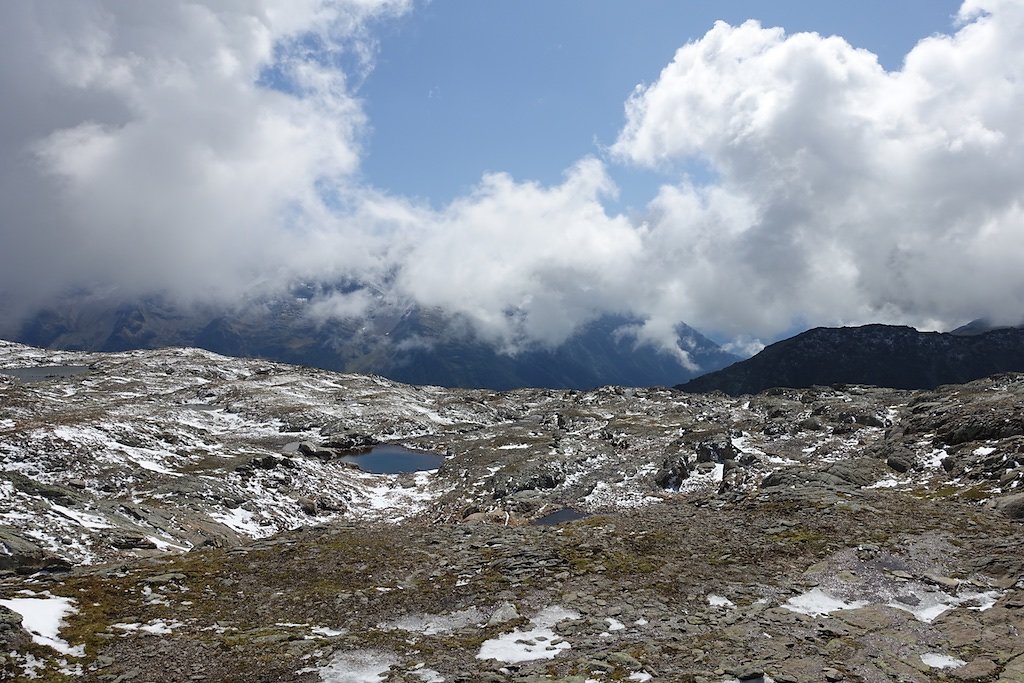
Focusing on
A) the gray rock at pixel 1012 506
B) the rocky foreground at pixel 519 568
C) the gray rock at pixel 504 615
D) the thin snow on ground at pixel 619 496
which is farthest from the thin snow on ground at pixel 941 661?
the thin snow on ground at pixel 619 496

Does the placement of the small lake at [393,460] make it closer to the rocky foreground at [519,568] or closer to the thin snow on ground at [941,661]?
the rocky foreground at [519,568]

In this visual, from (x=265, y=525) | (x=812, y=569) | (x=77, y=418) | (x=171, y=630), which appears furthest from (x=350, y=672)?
(x=77, y=418)

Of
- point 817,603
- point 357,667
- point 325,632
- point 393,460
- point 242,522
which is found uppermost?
point 393,460

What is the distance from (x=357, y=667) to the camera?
53.5 ft

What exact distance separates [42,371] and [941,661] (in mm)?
227148

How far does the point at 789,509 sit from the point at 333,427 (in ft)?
260

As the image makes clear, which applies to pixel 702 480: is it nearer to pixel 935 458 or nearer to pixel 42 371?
pixel 935 458

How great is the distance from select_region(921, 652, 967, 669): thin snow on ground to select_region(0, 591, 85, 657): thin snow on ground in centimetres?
2382

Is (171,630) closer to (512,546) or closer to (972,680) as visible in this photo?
(512,546)

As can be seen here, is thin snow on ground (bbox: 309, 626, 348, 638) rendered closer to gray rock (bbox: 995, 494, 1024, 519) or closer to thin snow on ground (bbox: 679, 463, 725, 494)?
gray rock (bbox: 995, 494, 1024, 519)

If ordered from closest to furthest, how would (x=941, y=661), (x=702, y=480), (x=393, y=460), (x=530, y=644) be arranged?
(x=941, y=661) → (x=530, y=644) → (x=702, y=480) → (x=393, y=460)

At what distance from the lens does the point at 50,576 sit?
74.9 ft

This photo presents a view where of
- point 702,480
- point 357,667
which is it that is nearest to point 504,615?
point 357,667

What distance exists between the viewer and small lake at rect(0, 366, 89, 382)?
539 feet
